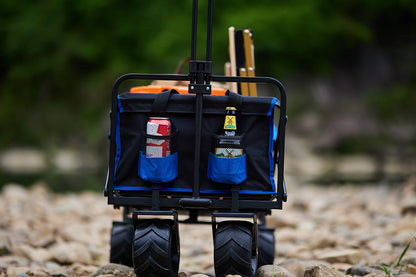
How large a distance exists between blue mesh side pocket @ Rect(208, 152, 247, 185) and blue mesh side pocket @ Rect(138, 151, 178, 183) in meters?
0.26

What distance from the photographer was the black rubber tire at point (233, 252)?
→ 12.3 feet

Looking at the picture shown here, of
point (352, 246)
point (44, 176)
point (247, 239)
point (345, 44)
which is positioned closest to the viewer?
point (247, 239)

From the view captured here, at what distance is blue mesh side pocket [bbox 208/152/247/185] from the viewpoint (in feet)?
12.4

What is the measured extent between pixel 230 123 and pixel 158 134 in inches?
18.1

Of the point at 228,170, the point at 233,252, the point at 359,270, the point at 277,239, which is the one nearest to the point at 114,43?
the point at 277,239

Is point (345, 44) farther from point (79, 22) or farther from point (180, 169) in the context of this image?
point (180, 169)

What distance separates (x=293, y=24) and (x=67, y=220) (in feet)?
63.7

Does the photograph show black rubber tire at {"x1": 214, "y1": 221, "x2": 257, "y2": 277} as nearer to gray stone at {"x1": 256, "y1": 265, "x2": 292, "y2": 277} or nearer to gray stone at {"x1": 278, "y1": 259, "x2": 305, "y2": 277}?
gray stone at {"x1": 256, "y1": 265, "x2": 292, "y2": 277}

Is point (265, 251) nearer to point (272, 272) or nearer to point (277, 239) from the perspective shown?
point (272, 272)

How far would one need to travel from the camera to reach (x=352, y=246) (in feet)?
19.5

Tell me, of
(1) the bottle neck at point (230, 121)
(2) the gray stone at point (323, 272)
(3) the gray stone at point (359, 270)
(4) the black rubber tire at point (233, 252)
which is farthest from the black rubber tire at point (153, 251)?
(3) the gray stone at point (359, 270)

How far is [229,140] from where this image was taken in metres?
3.81

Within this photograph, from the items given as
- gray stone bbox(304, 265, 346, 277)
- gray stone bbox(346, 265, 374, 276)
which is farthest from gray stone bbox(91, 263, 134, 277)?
gray stone bbox(346, 265, 374, 276)

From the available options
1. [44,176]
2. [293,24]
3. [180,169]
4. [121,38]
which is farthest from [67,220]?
[121,38]
